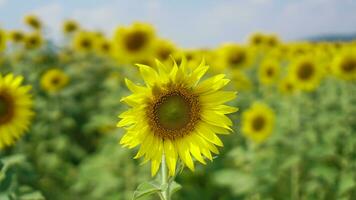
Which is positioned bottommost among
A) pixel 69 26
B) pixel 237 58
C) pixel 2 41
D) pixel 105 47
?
pixel 237 58

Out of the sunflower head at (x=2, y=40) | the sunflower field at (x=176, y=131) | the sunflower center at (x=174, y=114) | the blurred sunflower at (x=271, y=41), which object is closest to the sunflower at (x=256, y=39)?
the blurred sunflower at (x=271, y=41)

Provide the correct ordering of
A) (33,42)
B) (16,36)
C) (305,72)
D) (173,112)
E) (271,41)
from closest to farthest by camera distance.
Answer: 1. (173,112)
2. (305,72)
3. (33,42)
4. (16,36)
5. (271,41)

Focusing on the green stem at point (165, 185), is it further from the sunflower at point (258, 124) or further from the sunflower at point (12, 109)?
the sunflower at point (258, 124)

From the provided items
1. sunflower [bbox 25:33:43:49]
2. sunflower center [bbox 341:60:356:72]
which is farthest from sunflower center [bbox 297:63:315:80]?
sunflower [bbox 25:33:43:49]

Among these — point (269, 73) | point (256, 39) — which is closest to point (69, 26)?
point (256, 39)

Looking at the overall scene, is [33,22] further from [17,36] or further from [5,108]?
[5,108]

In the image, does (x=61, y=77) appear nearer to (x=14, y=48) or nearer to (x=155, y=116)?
(x=14, y=48)

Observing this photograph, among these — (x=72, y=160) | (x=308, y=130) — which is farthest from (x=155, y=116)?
(x=72, y=160)
